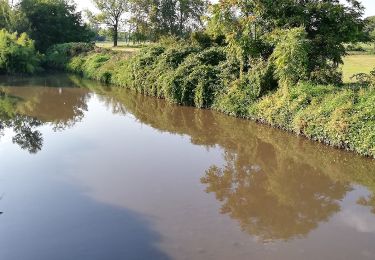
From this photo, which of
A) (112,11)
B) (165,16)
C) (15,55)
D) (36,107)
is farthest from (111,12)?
(36,107)

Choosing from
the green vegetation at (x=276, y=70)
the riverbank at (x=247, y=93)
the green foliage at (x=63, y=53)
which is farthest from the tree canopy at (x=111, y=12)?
the green vegetation at (x=276, y=70)

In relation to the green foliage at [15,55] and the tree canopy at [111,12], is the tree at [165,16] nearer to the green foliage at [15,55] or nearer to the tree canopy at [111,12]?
the tree canopy at [111,12]

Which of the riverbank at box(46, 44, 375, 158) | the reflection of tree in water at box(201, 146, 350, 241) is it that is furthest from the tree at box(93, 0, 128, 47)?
the reflection of tree in water at box(201, 146, 350, 241)

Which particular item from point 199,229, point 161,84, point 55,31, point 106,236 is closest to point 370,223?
point 199,229

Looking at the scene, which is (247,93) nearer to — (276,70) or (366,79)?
(276,70)

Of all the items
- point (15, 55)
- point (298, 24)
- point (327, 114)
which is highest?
point (298, 24)

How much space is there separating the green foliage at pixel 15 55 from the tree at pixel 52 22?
8932mm

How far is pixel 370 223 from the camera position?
9.94m

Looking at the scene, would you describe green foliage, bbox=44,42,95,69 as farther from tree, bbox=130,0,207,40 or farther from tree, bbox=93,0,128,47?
tree, bbox=93,0,128,47

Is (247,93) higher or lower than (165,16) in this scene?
lower

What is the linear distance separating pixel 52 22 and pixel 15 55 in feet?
48.1

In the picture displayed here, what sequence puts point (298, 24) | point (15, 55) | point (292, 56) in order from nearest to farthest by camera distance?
point (292, 56) → point (298, 24) → point (15, 55)

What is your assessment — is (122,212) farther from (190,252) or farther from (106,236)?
(190,252)

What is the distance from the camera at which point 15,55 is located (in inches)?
1451
